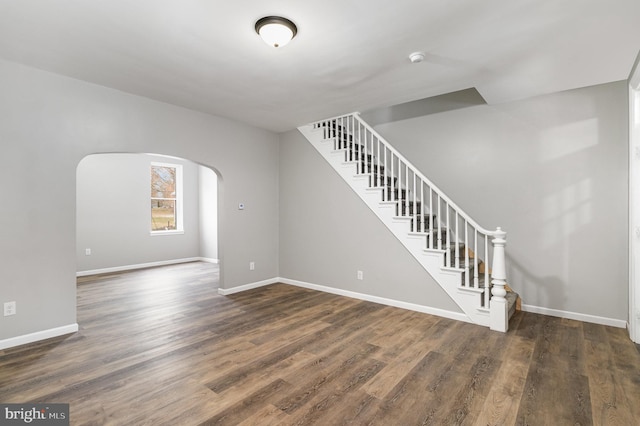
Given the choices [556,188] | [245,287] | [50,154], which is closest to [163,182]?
[245,287]

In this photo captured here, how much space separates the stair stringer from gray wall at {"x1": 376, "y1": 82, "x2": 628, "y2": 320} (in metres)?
0.90

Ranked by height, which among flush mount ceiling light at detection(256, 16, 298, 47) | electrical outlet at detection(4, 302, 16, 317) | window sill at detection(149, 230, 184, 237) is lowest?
electrical outlet at detection(4, 302, 16, 317)

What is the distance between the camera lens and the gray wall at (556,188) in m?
3.47

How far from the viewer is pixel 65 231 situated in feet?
10.8

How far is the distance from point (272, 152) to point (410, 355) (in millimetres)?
4008

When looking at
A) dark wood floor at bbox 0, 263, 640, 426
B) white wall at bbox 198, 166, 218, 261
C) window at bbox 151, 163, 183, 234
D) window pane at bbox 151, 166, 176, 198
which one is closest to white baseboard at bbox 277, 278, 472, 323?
dark wood floor at bbox 0, 263, 640, 426

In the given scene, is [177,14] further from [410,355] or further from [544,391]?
[544,391]

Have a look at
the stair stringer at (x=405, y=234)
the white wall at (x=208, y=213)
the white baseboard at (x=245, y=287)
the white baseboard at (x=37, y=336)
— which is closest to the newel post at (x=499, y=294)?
the stair stringer at (x=405, y=234)

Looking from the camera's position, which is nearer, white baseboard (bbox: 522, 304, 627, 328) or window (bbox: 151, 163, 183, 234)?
white baseboard (bbox: 522, 304, 627, 328)

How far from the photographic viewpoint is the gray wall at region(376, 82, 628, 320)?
3.47 m

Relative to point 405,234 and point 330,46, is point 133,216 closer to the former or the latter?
point 405,234

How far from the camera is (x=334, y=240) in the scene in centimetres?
494

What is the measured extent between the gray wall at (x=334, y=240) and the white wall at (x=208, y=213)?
9.45ft

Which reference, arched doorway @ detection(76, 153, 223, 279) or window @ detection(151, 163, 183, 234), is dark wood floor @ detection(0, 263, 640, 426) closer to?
arched doorway @ detection(76, 153, 223, 279)
